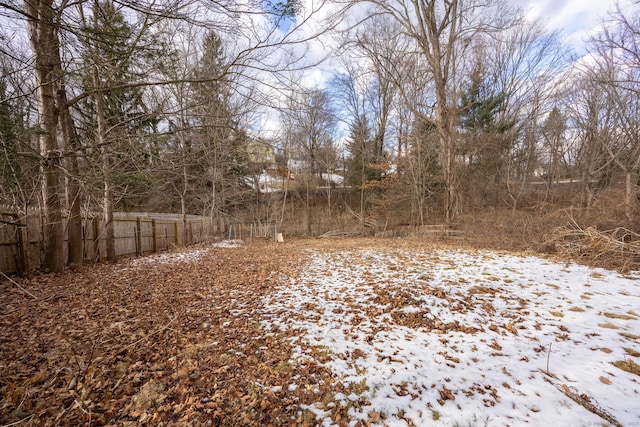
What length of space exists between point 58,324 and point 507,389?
5.79m

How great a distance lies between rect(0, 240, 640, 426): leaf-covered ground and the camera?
224 cm

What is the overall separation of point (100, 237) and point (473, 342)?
10.8 m

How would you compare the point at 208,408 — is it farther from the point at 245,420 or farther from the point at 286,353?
the point at 286,353

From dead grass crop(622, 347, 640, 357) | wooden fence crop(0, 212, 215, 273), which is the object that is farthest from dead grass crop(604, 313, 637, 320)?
wooden fence crop(0, 212, 215, 273)

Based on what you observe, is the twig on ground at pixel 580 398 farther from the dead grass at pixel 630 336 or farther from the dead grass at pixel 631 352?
the dead grass at pixel 630 336

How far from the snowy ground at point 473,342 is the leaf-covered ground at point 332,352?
18 millimetres

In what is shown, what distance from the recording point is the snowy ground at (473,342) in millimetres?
2258

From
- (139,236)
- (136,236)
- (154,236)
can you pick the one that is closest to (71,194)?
(136,236)

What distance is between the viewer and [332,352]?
3.15 meters

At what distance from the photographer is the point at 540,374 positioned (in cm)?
262

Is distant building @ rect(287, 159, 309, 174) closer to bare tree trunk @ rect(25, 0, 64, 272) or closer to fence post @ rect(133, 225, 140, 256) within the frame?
fence post @ rect(133, 225, 140, 256)

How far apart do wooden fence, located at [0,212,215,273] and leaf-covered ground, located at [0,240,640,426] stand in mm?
1364

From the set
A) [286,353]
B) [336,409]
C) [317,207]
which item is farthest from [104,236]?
Result: [317,207]

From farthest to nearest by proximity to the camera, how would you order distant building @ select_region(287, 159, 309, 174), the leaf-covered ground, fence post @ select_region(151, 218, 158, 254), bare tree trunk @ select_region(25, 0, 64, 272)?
distant building @ select_region(287, 159, 309, 174), fence post @ select_region(151, 218, 158, 254), bare tree trunk @ select_region(25, 0, 64, 272), the leaf-covered ground
